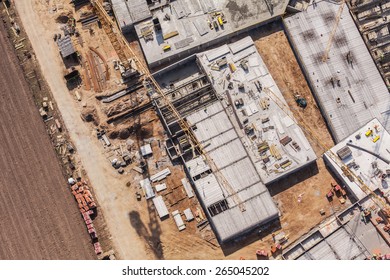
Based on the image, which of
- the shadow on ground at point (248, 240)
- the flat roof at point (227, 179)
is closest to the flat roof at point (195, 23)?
the flat roof at point (227, 179)

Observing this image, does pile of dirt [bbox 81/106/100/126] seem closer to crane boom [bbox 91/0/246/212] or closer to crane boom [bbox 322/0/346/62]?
crane boom [bbox 91/0/246/212]

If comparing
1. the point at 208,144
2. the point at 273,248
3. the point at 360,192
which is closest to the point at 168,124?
the point at 208,144

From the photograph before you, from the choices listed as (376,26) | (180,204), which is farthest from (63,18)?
(376,26)

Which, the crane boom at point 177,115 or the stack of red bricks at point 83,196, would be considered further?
the stack of red bricks at point 83,196

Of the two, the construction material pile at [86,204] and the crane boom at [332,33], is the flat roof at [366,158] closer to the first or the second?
the crane boom at [332,33]

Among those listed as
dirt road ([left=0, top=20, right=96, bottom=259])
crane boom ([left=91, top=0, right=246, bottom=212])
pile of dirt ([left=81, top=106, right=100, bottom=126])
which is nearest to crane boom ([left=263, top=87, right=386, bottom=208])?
crane boom ([left=91, top=0, right=246, bottom=212])
